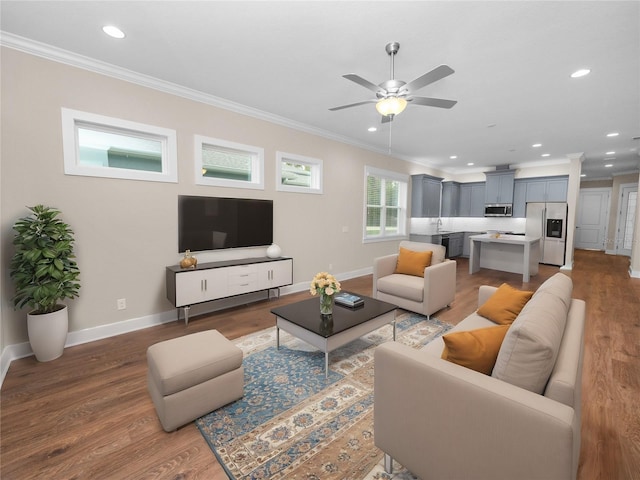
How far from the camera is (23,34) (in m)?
2.42

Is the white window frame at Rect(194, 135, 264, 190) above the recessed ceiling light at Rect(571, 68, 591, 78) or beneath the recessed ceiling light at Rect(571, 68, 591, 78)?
beneath

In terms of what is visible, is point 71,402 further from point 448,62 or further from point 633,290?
point 633,290

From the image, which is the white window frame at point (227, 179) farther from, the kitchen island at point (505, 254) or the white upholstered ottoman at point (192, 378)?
Result: the kitchen island at point (505, 254)

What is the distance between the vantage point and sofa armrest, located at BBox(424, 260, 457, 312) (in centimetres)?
347

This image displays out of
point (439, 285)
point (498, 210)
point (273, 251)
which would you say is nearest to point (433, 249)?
point (439, 285)

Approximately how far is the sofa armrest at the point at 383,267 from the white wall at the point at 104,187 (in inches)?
64.6

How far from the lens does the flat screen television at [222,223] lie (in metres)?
3.56

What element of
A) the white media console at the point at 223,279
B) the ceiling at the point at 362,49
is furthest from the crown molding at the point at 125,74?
the white media console at the point at 223,279

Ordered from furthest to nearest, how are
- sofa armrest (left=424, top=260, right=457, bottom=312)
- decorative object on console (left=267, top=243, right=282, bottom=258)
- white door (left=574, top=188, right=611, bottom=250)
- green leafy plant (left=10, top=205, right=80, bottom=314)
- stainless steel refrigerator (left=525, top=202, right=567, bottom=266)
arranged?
white door (left=574, top=188, right=611, bottom=250) → stainless steel refrigerator (left=525, top=202, right=567, bottom=266) → decorative object on console (left=267, top=243, right=282, bottom=258) → sofa armrest (left=424, top=260, right=457, bottom=312) → green leafy plant (left=10, top=205, right=80, bottom=314)

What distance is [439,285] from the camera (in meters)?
3.64

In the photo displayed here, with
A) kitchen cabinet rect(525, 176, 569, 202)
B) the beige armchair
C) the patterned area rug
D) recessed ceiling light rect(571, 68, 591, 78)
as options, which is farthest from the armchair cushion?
kitchen cabinet rect(525, 176, 569, 202)

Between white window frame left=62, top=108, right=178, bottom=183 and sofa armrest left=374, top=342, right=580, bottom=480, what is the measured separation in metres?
3.23

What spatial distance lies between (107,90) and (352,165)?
13.3ft

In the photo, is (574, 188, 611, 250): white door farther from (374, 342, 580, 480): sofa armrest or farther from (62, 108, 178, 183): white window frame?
(62, 108, 178, 183): white window frame
